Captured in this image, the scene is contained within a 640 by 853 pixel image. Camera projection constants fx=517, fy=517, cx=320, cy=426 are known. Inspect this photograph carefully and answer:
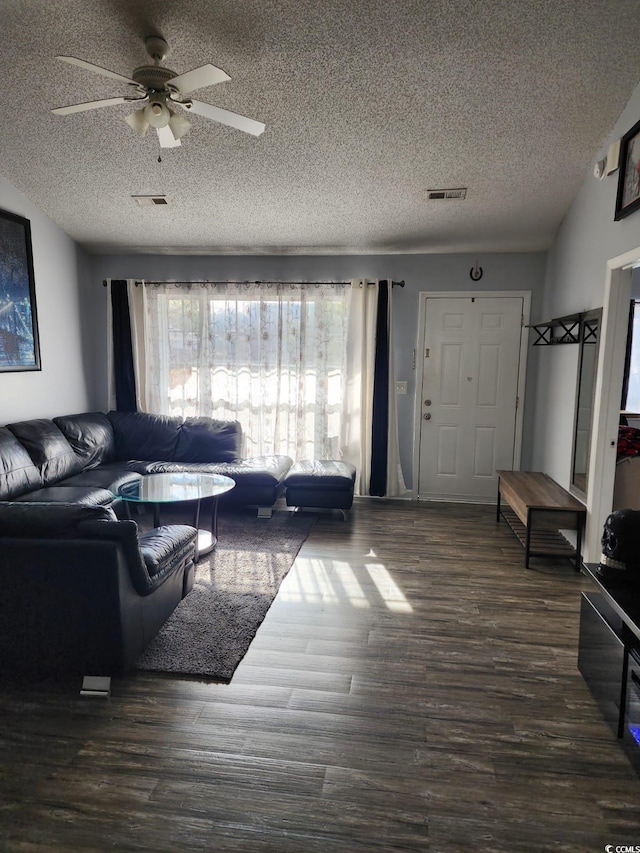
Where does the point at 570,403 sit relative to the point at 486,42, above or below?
below

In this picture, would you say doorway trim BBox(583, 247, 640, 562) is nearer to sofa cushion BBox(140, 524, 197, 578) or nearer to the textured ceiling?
the textured ceiling

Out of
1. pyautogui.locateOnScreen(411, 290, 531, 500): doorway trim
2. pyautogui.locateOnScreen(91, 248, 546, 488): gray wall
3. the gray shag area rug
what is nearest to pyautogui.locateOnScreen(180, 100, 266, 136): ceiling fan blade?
the gray shag area rug

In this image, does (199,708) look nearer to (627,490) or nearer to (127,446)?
(627,490)

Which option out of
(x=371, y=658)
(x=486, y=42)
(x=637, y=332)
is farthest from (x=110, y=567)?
(x=637, y=332)

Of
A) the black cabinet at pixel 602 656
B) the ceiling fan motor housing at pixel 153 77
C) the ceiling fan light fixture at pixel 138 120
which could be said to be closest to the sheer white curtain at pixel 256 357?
the ceiling fan light fixture at pixel 138 120

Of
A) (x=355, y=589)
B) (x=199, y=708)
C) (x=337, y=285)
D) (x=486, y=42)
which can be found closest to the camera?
(x=199, y=708)

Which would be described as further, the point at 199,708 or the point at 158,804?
the point at 199,708

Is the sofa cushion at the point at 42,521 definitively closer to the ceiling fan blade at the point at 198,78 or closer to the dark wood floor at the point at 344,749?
the dark wood floor at the point at 344,749

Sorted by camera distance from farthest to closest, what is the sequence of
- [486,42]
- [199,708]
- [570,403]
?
[570,403] → [486,42] → [199,708]

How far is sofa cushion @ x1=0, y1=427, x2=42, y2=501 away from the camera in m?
3.86

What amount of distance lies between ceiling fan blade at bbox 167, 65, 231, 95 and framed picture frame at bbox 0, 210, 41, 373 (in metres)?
2.79

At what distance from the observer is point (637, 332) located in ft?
19.5

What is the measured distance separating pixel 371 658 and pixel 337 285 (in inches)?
149

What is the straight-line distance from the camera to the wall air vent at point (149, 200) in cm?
450
